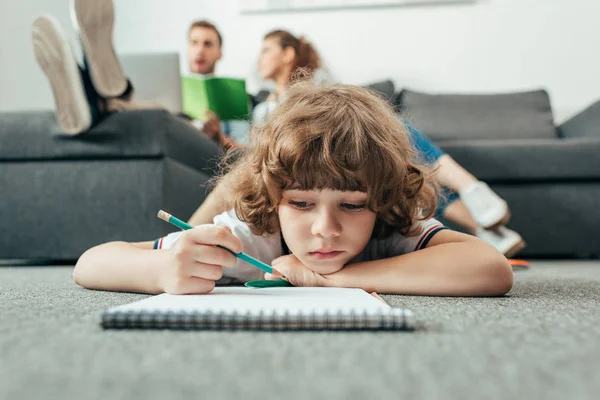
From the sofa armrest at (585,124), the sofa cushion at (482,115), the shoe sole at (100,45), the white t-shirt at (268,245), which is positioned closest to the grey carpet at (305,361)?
the white t-shirt at (268,245)

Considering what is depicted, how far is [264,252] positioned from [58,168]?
78 cm

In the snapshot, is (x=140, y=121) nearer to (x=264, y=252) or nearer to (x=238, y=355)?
(x=264, y=252)

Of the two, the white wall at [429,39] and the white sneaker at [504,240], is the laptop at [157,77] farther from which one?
the white sneaker at [504,240]

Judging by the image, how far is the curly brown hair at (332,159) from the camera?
60cm

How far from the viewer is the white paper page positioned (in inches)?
15.1

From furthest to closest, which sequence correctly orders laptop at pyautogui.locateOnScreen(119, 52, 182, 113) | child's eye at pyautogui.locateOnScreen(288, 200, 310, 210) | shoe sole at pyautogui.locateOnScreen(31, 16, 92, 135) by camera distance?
laptop at pyautogui.locateOnScreen(119, 52, 182, 113), shoe sole at pyautogui.locateOnScreen(31, 16, 92, 135), child's eye at pyautogui.locateOnScreen(288, 200, 310, 210)

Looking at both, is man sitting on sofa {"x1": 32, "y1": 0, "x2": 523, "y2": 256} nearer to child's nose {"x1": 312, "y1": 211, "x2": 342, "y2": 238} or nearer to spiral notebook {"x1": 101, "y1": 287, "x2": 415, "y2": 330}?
child's nose {"x1": 312, "y1": 211, "x2": 342, "y2": 238}

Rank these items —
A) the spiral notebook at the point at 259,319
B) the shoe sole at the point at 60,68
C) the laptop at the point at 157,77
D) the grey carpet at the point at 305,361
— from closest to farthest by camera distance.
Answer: the grey carpet at the point at 305,361, the spiral notebook at the point at 259,319, the shoe sole at the point at 60,68, the laptop at the point at 157,77

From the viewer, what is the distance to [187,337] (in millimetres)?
331

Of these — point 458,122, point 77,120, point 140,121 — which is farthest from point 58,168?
point 458,122

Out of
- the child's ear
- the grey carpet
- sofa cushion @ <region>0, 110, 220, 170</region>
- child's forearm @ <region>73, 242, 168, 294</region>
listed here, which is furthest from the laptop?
the grey carpet

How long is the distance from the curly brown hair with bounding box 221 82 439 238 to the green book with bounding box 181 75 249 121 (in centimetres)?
110

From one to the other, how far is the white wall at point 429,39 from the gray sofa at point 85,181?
4.96ft

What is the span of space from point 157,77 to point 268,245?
1.52m
